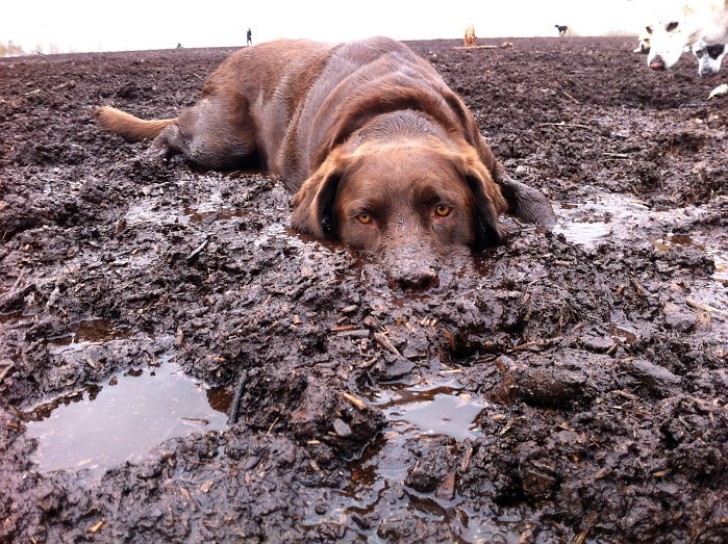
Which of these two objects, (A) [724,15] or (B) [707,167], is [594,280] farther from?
(A) [724,15]

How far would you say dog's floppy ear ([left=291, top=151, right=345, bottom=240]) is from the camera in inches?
150

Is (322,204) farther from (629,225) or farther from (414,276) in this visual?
(629,225)

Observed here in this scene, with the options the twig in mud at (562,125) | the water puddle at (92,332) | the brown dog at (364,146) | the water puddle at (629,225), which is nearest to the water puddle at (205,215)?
the brown dog at (364,146)

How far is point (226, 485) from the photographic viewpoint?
1.81 m

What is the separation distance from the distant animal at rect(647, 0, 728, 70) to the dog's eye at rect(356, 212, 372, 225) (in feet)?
31.1

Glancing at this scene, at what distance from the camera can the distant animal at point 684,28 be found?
10.3 meters

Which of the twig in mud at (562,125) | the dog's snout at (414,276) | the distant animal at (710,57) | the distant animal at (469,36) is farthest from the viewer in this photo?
the distant animal at (469,36)

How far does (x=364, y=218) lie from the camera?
11.7 feet

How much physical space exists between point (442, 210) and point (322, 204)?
81cm

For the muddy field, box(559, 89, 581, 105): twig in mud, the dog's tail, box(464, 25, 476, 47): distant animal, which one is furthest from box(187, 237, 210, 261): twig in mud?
box(464, 25, 476, 47): distant animal

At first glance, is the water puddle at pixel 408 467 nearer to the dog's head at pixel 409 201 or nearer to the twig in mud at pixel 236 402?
the twig in mud at pixel 236 402

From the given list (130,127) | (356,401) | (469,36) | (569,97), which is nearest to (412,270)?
(356,401)

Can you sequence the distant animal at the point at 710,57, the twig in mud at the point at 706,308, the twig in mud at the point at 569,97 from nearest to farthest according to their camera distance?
the twig in mud at the point at 706,308 → the twig in mud at the point at 569,97 → the distant animal at the point at 710,57

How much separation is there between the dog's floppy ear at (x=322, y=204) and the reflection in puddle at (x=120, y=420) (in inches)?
65.8
